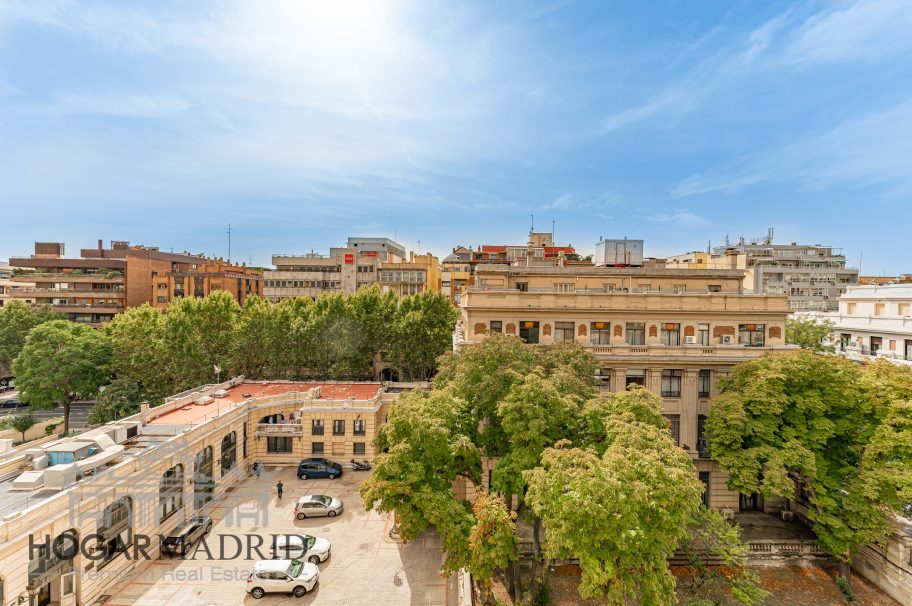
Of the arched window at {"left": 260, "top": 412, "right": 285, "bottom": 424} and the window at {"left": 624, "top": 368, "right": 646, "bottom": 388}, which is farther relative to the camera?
the arched window at {"left": 260, "top": 412, "right": 285, "bottom": 424}

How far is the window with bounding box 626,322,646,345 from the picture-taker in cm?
3728

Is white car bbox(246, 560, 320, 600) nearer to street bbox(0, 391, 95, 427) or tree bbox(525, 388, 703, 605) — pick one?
tree bbox(525, 388, 703, 605)

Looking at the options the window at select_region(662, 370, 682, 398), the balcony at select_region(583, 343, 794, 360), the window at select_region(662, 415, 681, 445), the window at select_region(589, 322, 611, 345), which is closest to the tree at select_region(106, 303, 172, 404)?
the window at select_region(589, 322, 611, 345)

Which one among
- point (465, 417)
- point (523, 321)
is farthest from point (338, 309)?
point (465, 417)

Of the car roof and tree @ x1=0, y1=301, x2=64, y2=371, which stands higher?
tree @ x1=0, y1=301, x2=64, y2=371

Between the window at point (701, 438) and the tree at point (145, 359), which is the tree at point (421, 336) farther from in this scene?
the window at point (701, 438)

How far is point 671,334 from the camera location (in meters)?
37.3

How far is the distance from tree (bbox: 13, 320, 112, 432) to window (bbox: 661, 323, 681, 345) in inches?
2469

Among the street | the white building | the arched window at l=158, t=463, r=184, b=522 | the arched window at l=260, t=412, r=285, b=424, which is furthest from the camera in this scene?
the street

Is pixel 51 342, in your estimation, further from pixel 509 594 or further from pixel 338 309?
pixel 509 594

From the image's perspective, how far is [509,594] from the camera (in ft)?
83.4

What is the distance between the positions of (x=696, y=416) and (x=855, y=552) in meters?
11.6

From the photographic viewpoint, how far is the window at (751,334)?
37125mm

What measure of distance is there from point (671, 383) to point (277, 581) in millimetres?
30306
